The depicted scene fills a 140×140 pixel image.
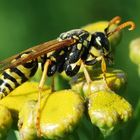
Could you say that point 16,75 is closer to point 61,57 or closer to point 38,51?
point 38,51

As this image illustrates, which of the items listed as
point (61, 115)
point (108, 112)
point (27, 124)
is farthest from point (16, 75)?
point (108, 112)

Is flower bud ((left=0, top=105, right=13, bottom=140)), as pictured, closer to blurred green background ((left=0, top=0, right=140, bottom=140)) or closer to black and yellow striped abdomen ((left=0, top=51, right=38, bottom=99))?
black and yellow striped abdomen ((left=0, top=51, right=38, bottom=99))

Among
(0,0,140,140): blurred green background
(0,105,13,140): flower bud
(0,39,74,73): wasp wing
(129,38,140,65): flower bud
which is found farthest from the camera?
(0,0,140,140): blurred green background

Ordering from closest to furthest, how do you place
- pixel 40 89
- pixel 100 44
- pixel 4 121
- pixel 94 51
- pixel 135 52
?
pixel 4 121 → pixel 40 89 → pixel 100 44 → pixel 94 51 → pixel 135 52

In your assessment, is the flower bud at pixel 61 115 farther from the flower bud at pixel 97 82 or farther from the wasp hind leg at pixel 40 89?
the flower bud at pixel 97 82

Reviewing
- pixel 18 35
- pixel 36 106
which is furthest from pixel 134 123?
pixel 18 35

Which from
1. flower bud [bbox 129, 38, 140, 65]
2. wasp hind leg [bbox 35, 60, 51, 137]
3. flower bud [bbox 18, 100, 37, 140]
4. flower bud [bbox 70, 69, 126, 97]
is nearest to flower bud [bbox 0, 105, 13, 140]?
flower bud [bbox 18, 100, 37, 140]

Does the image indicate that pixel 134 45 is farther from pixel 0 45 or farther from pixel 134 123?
pixel 0 45
